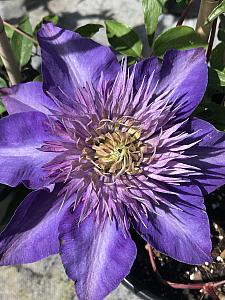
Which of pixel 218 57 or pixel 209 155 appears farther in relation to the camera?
pixel 218 57

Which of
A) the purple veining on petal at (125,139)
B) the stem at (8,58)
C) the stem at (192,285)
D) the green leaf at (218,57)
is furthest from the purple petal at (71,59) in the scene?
the stem at (192,285)

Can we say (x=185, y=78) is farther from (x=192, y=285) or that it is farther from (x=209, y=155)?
(x=192, y=285)

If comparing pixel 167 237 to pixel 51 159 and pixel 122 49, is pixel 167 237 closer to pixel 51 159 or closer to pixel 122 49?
pixel 51 159

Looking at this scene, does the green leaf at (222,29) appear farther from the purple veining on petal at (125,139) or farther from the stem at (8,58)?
the stem at (8,58)

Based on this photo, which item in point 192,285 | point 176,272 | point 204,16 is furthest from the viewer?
point 176,272

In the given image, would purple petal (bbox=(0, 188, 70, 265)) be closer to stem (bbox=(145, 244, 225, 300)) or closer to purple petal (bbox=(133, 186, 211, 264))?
purple petal (bbox=(133, 186, 211, 264))

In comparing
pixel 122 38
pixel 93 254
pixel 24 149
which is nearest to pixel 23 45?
pixel 122 38

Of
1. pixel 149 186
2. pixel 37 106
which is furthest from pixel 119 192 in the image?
pixel 37 106
